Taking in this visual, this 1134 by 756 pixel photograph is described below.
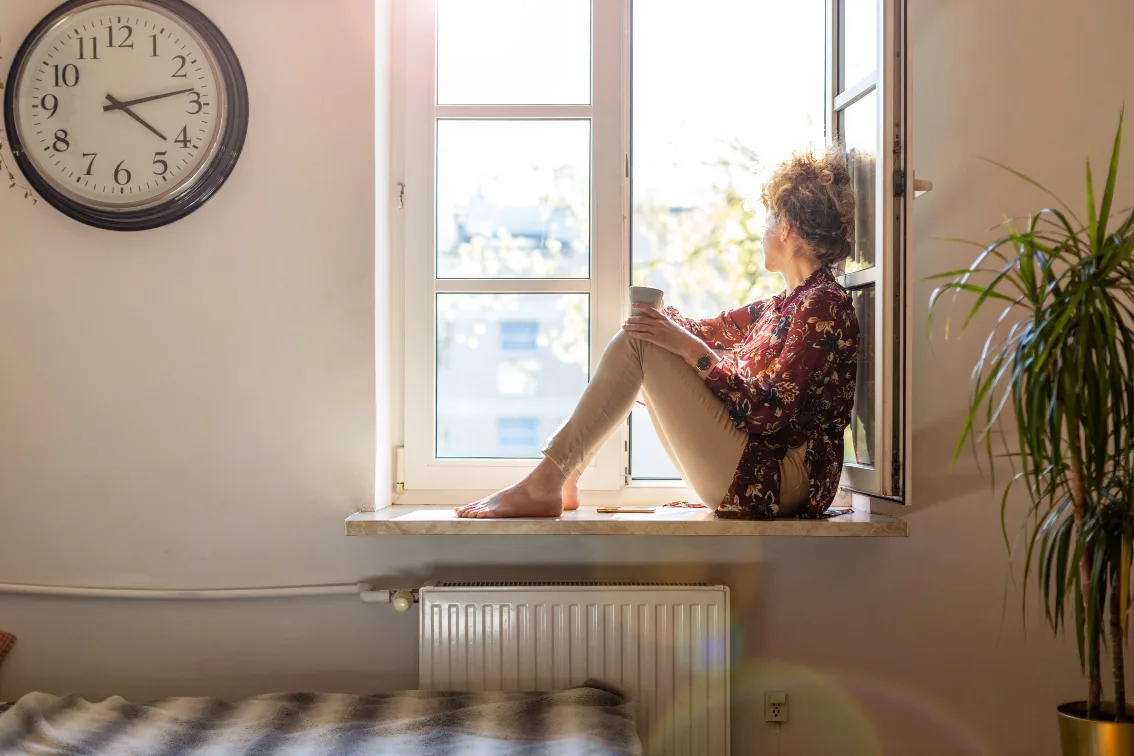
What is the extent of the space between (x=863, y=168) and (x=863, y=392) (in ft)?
1.59

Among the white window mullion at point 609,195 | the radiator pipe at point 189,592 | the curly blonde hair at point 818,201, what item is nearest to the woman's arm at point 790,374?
the curly blonde hair at point 818,201

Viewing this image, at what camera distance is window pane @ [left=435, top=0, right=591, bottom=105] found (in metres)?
2.35

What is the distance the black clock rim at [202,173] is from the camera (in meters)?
2.17

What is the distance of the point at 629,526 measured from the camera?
1.99 m

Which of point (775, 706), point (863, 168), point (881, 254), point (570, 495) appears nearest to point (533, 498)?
point (570, 495)

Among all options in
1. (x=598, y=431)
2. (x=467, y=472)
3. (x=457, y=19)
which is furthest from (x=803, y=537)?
(x=457, y=19)

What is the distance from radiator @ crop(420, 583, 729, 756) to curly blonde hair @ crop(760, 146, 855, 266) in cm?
78

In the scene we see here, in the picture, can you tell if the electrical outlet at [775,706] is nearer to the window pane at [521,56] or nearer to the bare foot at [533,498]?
the bare foot at [533,498]

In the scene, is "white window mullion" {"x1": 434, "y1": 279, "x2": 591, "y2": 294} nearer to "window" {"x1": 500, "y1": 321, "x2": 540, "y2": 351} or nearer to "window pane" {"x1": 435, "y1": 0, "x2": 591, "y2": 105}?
"window" {"x1": 500, "y1": 321, "x2": 540, "y2": 351}

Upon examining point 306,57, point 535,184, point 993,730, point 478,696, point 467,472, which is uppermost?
point 306,57

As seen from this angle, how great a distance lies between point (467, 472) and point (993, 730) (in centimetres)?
132

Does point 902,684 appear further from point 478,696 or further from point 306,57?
point 306,57

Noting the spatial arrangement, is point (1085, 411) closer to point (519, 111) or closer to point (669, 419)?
point (669, 419)

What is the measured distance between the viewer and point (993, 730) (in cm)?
214
